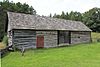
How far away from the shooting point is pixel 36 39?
32.0 metres

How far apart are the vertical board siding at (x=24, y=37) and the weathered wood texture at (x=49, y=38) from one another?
134 centimetres

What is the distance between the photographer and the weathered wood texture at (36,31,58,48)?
3329cm

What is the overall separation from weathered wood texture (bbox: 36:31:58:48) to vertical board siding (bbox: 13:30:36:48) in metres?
1.34

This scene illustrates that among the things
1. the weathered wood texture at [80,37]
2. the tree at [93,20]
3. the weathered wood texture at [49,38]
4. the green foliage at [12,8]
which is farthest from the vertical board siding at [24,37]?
the tree at [93,20]

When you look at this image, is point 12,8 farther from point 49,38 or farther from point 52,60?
point 52,60

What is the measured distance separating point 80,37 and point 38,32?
1358cm

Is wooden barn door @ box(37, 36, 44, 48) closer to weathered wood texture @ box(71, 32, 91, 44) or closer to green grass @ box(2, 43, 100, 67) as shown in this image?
weathered wood texture @ box(71, 32, 91, 44)

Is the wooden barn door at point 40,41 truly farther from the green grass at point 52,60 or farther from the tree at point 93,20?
the tree at point 93,20

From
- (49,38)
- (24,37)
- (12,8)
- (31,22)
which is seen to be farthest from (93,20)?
(24,37)

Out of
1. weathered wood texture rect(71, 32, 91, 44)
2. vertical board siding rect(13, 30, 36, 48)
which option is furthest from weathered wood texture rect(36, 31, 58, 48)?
weathered wood texture rect(71, 32, 91, 44)

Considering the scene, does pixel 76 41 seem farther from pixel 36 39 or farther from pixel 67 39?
pixel 36 39

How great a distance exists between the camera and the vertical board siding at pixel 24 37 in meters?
29.1

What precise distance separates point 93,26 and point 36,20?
42.0 m

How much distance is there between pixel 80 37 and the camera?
1694 inches
